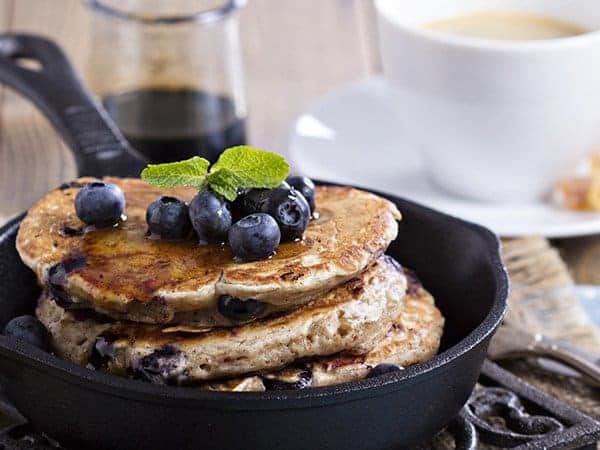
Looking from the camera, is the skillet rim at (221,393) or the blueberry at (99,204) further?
the blueberry at (99,204)

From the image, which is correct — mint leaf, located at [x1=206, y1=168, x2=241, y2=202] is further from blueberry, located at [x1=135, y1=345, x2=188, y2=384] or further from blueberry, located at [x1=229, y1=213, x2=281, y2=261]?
blueberry, located at [x1=135, y1=345, x2=188, y2=384]

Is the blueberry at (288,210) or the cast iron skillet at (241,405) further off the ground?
the blueberry at (288,210)

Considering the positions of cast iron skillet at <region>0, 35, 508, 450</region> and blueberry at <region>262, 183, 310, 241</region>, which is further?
blueberry at <region>262, 183, 310, 241</region>

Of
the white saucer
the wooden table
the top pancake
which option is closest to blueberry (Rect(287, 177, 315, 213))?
the top pancake

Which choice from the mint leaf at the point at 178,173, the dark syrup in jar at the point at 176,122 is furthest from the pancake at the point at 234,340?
the dark syrup in jar at the point at 176,122

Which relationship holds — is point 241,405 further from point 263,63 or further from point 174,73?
point 263,63

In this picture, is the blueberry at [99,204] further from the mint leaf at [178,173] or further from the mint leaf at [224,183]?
the mint leaf at [224,183]
